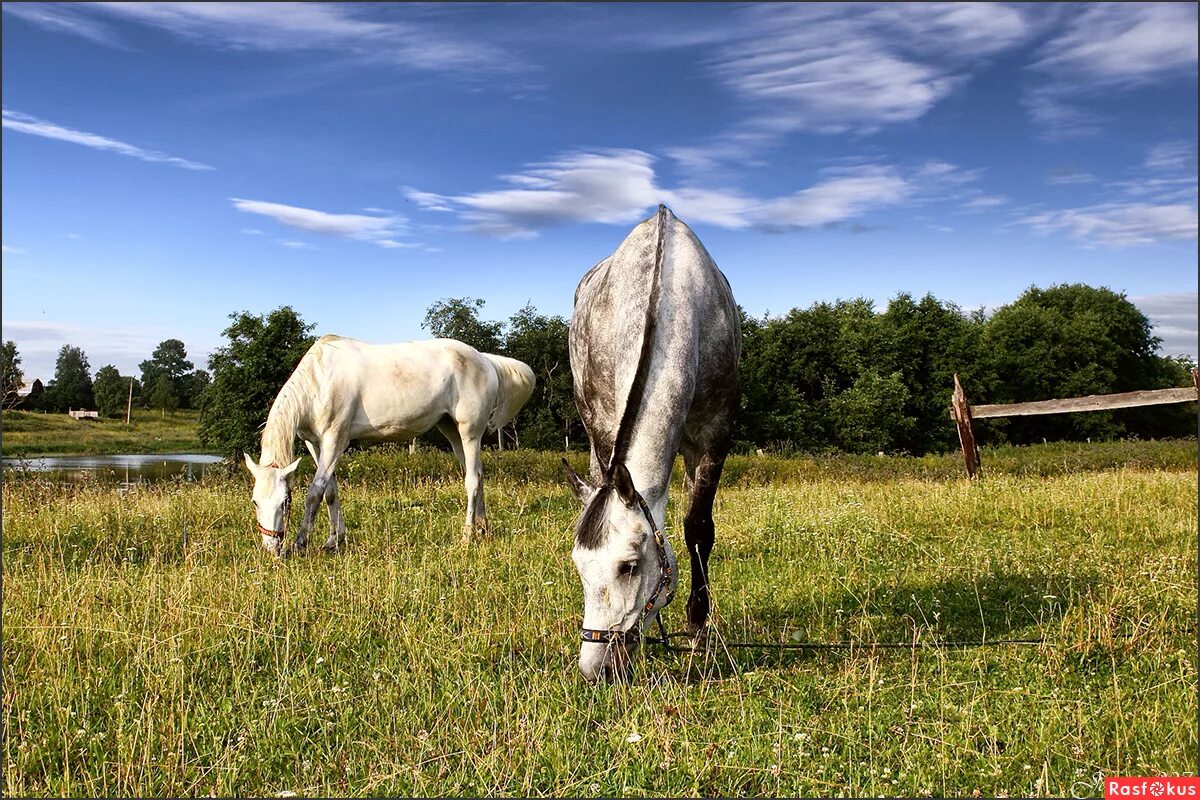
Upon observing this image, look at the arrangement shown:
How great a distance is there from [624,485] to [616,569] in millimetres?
439

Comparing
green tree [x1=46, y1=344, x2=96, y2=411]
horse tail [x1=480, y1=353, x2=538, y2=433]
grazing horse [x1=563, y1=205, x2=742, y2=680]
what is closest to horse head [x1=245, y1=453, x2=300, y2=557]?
horse tail [x1=480, y1=353, x2=538, y2=433]

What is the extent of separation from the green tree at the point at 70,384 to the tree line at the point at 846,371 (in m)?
67.4

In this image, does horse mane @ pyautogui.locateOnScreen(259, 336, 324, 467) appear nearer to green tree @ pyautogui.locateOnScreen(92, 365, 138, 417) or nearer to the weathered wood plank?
the weathered wood plank

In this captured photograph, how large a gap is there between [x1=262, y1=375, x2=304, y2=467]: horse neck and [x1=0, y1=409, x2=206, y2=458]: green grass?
51217 millimetres

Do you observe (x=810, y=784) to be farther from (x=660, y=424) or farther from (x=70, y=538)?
(x=70, y=538)

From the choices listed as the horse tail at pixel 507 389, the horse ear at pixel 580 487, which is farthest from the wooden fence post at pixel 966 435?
the horse ear at pixel 580 487

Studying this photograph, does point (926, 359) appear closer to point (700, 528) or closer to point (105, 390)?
point (700, 528)

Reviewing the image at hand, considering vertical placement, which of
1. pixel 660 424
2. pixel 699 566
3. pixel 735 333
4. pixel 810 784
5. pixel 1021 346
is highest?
pixel 1021 346

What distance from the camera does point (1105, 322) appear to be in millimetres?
48656

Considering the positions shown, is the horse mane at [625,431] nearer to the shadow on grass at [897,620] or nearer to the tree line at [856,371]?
the shadow on grass at [897,620]

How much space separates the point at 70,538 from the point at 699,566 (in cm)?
813

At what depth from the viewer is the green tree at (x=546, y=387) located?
38.8 meters

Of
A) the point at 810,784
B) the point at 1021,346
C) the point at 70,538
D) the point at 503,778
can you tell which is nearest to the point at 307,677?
the point at 503,778

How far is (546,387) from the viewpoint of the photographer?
1576 inches
